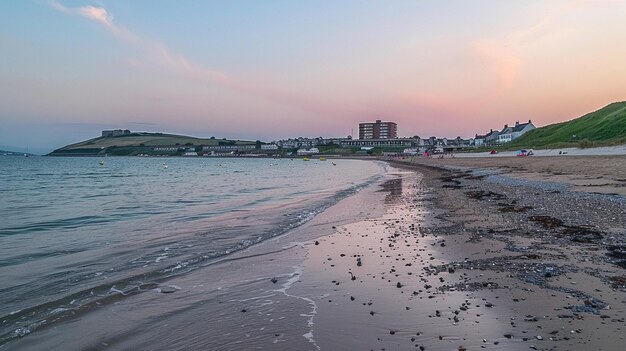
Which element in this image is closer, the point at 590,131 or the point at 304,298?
the point at 304,298

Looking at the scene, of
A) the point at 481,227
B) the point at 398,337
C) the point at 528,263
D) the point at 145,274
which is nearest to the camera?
the point at 398,337

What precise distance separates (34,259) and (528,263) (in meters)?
12.3

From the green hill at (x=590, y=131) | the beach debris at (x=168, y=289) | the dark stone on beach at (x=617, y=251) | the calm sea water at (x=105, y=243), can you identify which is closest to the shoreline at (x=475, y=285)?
the dark stone on beach at (x=617, y=251)

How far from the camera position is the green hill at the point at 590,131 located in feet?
218

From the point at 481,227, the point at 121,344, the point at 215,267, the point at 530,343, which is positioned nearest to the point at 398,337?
the point at 530,343

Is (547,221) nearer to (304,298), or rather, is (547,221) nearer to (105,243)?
(304,298)

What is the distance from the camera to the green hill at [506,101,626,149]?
6656 cm

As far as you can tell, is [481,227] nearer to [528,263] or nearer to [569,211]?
[569,211]

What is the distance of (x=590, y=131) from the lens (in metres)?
76.9

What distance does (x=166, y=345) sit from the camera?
572 cm

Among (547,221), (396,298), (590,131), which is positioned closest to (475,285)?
(396,298)

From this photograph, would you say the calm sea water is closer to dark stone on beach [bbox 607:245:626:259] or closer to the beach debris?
the beach debris

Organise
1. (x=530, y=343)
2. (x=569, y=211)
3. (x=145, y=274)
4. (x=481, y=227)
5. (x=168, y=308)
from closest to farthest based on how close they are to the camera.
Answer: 1. (x=530, y=343)
2. (x=168, y=308)
3. (x=145, y=274)
4. (x=481, y=227)
5. (x=569, y=211)

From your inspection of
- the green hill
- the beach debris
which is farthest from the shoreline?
the green hill
